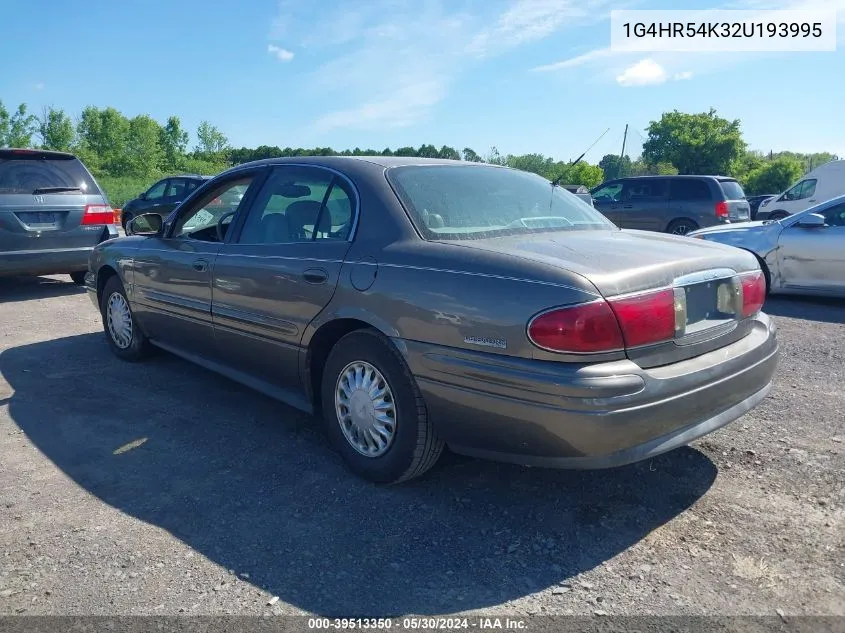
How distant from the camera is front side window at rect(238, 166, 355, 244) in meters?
3.63

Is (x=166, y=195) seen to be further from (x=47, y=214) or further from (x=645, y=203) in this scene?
(x=645, y=203)

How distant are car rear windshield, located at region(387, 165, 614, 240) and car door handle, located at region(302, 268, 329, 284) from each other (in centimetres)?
54

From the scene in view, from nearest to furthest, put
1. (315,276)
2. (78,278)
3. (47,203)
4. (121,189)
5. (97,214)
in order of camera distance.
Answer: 1. (315,276)
2. (47,203)
3. (97,214)
4. (78,278)
5. (121,189)

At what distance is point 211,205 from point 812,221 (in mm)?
6667

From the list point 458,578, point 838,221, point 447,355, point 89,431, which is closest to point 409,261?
point 447,355

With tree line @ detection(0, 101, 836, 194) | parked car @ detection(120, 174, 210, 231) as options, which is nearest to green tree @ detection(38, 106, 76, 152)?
tree line @ detection(0, 101, 836, 194)

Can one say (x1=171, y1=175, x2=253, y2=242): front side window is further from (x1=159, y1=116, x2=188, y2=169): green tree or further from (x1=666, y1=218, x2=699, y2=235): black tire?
(x1=159, y1=116, x2=188, y2=169): green tree

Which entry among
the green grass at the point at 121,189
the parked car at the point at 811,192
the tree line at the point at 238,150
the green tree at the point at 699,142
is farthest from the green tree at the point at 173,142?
the parked car at the point at 811,192

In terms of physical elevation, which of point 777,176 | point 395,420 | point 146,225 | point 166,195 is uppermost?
point 777,176

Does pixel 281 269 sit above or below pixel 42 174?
below

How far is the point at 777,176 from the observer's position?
140 ft

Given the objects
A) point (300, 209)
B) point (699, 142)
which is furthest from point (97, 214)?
point (699, 142)

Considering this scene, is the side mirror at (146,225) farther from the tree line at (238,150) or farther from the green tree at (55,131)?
the green tree at (55,131)

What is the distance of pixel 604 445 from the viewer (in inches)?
104
